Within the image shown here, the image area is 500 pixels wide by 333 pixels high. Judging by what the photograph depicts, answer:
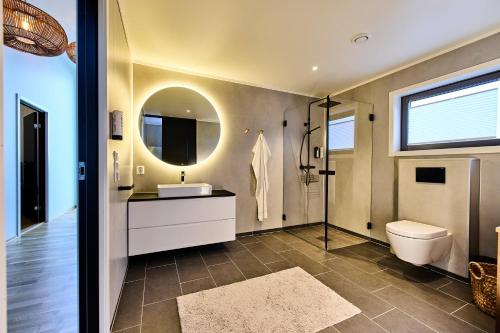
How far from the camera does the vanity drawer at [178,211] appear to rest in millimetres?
2182

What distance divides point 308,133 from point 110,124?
290cm

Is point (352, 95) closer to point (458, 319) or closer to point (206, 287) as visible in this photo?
point (458, 319)

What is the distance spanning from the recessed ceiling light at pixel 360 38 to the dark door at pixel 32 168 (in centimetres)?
410

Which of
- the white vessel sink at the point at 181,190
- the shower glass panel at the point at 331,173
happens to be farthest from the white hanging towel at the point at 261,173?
the white vessel sink at the point at 181,190

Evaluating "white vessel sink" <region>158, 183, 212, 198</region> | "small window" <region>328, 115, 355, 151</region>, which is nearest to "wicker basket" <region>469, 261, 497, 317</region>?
"small window" <region>328, 115, 355, 151</region>

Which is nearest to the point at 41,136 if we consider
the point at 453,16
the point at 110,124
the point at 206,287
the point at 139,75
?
the point at 139,75

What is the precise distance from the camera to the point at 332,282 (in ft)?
6.40

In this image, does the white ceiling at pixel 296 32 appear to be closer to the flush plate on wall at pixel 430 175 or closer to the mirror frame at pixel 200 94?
the mirror frame at pixel 200 94

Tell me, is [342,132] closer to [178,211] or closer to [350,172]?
[350,172]

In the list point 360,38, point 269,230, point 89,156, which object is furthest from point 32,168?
point 360,38

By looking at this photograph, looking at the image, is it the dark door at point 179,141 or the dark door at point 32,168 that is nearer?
the dark door at point 179,141

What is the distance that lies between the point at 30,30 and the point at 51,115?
267 cm

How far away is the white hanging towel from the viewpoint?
10.4ft

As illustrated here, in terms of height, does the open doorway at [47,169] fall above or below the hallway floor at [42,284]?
above
